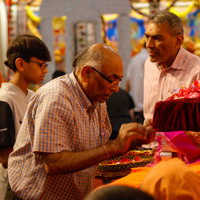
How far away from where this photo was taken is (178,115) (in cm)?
189

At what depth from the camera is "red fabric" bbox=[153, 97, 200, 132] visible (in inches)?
73.8

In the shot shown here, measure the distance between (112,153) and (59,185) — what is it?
1.11ft

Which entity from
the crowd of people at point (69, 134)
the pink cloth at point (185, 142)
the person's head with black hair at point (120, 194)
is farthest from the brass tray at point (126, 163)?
the person's head with black hair at point (120, 194)

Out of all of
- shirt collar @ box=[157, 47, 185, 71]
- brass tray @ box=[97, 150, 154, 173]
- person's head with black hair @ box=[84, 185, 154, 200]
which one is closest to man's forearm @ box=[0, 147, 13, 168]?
brass tray @ box=[97, 150, 154, 173]

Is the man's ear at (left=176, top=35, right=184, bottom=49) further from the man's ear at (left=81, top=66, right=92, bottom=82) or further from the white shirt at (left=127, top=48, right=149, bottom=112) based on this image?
the white shirt at (left=127, top=48, right=149, bottom=112)

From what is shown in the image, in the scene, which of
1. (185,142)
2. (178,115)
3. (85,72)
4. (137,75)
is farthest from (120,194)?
(137,75)

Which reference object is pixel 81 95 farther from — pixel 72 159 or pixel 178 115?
pixel 178 115

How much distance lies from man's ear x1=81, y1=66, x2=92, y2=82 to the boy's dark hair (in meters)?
0.81

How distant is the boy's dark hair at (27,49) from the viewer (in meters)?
2.72

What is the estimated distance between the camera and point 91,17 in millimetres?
6078

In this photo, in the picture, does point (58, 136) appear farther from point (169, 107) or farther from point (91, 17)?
point (91, 17)

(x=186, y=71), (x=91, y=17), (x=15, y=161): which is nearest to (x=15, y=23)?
(x=91, y=17)

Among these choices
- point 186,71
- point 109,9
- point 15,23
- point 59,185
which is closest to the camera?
point 59,185

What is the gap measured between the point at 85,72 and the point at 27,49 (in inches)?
33.8
